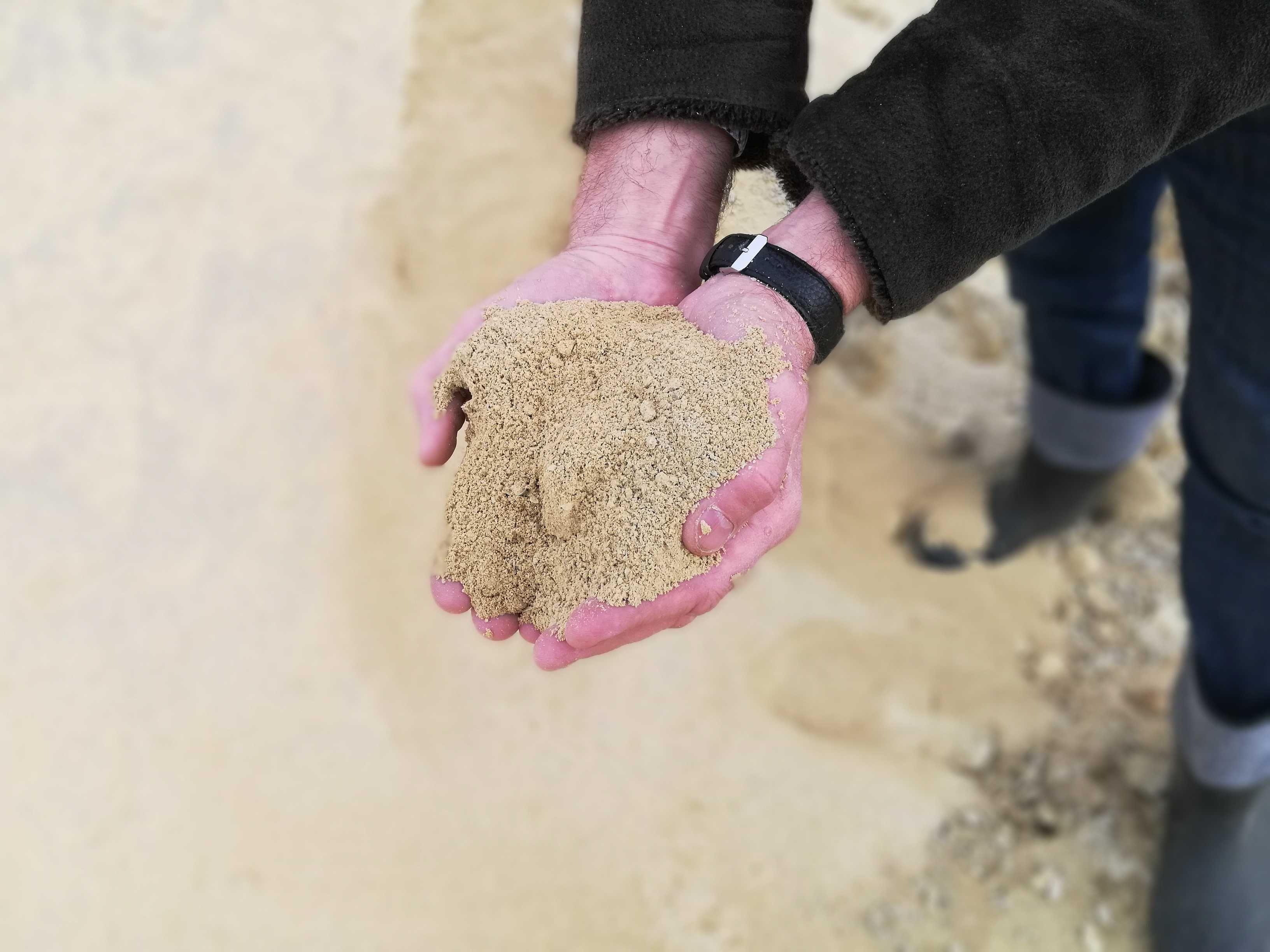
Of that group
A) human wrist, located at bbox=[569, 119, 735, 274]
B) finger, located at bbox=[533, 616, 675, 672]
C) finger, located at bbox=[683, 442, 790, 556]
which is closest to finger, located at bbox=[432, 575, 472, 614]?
finger, located at bbox=[533, 616, 675, 672]

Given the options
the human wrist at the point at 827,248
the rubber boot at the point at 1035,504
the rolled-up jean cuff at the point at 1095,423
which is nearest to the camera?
the human wrist at the point at 827,248

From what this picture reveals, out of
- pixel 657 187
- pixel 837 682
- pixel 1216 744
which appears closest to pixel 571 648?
pixel 657 187

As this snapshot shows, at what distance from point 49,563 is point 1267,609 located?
198 centimetres

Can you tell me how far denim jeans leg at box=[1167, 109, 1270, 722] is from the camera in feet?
3.91

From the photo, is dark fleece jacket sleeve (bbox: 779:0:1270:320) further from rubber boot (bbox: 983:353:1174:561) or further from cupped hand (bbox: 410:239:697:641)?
rubber boot (bbox: 983:353:1174:561)

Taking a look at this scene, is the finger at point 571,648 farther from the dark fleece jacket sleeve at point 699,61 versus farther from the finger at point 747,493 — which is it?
the dark fleece jacket sleeve at point 699,61

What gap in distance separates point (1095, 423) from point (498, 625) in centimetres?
141

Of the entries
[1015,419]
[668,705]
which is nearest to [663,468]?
[668,705]

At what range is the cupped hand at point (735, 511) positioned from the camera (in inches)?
37.7

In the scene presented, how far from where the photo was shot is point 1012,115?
0.91 metres

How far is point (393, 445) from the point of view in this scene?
1.86 metres

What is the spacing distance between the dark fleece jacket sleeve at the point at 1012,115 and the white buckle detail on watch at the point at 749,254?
0.10 m

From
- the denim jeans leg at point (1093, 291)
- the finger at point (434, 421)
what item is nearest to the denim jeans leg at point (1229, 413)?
the denim jeans leg at point (1093, 291)

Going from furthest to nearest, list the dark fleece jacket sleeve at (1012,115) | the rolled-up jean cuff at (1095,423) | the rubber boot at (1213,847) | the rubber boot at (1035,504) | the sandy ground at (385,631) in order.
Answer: the rubber boot at (1035,504), the rolled-up jean cuff at (1095,423), the rubber boot at (1213,847), the sandy ground at (385,631), the dark fleece jacket sleeve at (1012,115)
